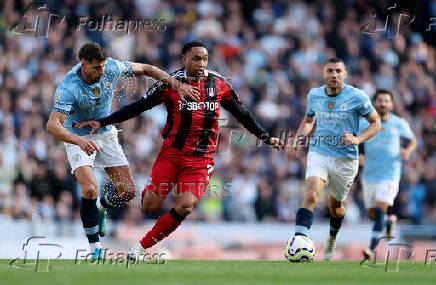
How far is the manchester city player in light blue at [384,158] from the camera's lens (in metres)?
12.8

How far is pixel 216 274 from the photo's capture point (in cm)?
802

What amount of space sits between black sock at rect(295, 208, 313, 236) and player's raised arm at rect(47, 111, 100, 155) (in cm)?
271

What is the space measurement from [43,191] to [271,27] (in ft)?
27.5

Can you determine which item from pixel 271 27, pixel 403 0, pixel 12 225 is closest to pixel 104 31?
pixel 271 27

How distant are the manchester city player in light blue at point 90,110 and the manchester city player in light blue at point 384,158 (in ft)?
14.5

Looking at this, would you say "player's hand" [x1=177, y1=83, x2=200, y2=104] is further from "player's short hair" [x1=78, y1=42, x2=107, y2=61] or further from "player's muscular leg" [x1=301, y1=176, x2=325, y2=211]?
"player's muscular leg" [x1=301, y1=176, x2=325, y2=211]

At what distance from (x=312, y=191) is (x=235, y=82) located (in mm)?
9056

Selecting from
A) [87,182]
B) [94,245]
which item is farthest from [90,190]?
[94,245]

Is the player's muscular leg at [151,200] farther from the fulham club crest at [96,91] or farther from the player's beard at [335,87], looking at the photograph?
the player's beard at [335,87]

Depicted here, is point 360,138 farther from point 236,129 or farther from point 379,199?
point 236,129

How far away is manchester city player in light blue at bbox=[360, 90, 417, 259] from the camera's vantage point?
12766 millimetres

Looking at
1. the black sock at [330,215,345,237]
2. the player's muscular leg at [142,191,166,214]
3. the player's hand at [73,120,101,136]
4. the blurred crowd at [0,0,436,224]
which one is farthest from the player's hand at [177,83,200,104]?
the blurred crowd at [0,0,436,224]

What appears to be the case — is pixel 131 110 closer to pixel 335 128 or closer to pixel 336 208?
pixel 335 128

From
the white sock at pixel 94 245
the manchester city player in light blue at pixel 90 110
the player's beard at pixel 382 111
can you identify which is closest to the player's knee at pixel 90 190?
the manchester city player in light blue at pixel 90 110
